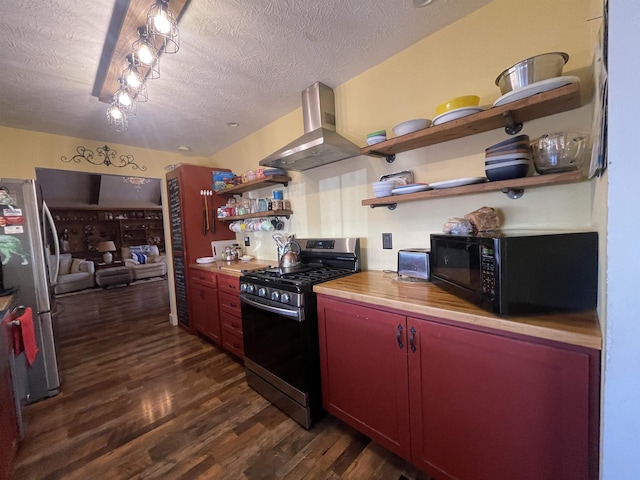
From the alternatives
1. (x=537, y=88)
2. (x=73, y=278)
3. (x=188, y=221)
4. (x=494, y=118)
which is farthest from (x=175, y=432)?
(x=73, y=278)

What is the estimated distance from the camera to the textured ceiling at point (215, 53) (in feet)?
4.43

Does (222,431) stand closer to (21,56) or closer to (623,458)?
(623,458)

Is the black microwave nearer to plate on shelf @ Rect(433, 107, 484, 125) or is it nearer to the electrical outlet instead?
plate on shelf @ Rect(433, 107, 484, 125)

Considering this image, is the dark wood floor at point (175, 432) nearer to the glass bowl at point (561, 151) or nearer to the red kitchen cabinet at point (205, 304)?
the red kitchen cabinet at point (205, 304)

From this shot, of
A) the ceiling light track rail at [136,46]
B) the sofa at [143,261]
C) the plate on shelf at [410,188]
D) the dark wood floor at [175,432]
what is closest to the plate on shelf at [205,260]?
the dark wood floor at [175,432]

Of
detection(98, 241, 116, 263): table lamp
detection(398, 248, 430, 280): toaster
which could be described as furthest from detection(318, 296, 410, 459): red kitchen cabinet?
detection(98, 241, 116, 263): table lamp

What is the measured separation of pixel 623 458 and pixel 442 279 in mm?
834

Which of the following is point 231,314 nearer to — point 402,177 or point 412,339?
point 412,339

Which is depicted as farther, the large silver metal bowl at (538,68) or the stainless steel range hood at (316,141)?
the stainless steel range hood at (316,141)

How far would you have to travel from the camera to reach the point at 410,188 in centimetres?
155

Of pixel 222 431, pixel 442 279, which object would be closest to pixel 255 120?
pixel 442 279

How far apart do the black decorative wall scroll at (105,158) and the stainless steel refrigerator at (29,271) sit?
101 cm

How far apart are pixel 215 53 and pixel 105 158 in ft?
7.36

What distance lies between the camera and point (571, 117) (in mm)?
1222
